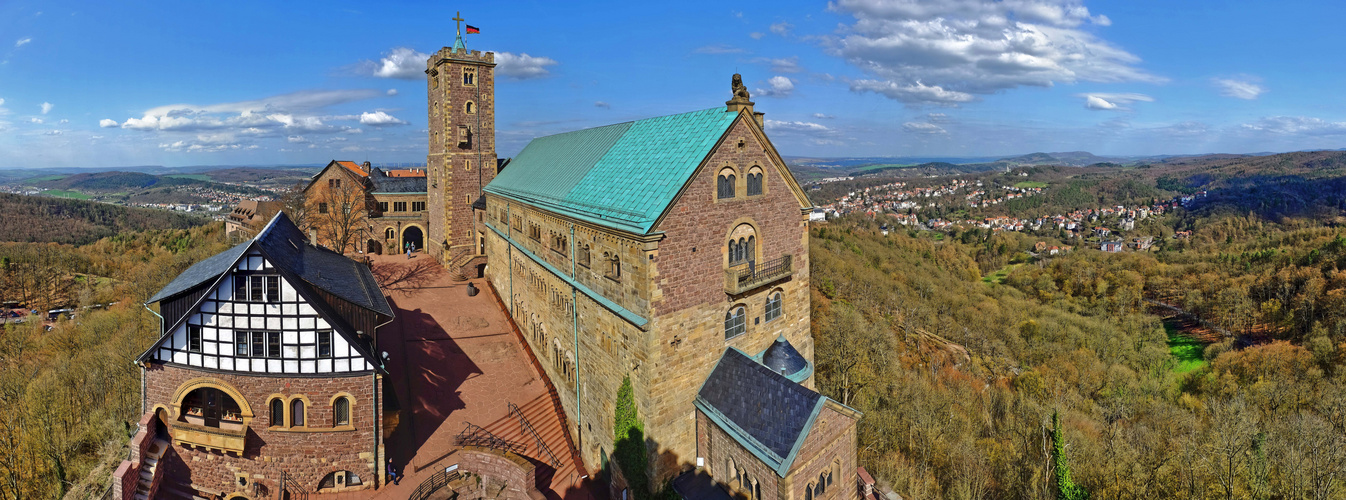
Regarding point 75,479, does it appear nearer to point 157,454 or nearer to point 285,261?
point 157,454

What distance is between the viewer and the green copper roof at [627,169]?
19.9 meters

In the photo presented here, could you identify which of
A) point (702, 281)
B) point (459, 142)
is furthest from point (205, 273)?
point (459, 142)

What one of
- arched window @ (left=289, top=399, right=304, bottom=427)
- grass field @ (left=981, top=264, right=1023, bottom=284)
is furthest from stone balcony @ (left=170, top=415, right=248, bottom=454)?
grass field @ (left=981, top=264, right=1023, bottom=284)

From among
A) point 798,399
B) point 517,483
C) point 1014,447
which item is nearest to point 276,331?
point 517,483

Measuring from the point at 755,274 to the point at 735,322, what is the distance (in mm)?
1945

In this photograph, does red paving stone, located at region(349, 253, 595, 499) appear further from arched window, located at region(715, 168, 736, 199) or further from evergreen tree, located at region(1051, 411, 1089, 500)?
evergreen tree, located at region(1051, 411, 1089, 500)

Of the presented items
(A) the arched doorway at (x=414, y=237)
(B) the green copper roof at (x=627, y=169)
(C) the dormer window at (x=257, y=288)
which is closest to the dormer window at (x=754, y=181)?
(B) the green copper roof at (x=627, y=169)

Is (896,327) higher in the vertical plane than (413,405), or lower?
lower

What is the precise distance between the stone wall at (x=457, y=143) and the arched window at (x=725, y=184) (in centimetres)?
2955

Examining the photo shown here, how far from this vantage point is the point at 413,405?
26.0m

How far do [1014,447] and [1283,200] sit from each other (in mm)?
187342

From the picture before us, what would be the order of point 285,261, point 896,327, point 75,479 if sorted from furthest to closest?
point 896,327 < point 75,479 < point 285,261

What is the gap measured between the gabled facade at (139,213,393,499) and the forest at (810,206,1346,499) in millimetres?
22725

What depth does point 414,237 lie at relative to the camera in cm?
5778
